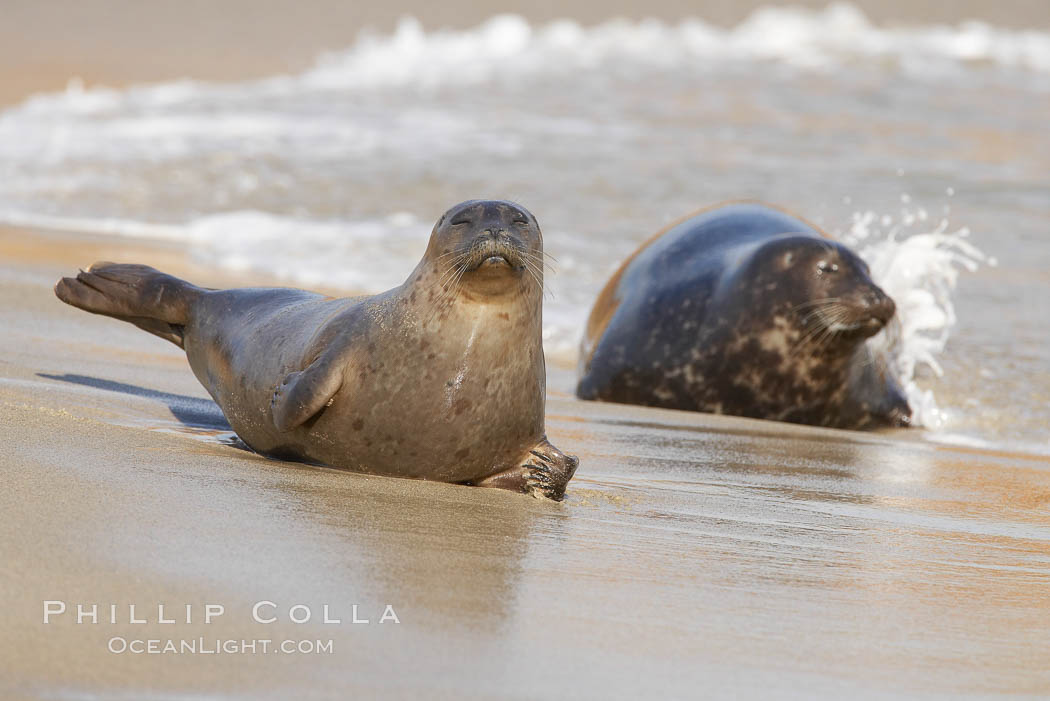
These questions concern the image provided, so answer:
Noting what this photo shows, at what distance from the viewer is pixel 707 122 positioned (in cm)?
1596

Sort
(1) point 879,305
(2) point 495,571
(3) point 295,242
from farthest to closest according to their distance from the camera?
1. (3) point 295,242
2. (1) point 879,305
3. (2) point 495,571

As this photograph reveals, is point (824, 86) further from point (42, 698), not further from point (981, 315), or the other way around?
point (42, 698)

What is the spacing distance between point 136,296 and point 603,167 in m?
8.65

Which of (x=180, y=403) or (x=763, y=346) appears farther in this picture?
(x=763, y=346)

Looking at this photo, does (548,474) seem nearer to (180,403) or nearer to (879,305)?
(180,403)

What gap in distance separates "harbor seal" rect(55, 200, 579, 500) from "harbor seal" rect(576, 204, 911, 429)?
245 centimetres

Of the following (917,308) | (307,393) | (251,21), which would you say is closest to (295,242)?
(917,308)

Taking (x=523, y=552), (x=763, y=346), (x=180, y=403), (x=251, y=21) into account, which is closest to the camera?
(x=523, y=552)

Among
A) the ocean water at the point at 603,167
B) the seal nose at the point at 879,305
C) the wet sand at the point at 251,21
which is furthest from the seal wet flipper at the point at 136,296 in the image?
the wet sand at the point at 251,21

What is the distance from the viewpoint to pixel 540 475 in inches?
144

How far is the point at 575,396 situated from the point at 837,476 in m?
1.72

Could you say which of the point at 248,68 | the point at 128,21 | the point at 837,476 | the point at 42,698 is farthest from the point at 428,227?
the point at 128,21

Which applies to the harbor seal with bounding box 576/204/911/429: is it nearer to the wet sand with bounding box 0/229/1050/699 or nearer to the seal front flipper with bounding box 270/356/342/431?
the wet sand with bounding box 0/229/1050/699

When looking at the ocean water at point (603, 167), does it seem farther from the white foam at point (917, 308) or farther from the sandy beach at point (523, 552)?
the sandy beach at point (523, 552)
